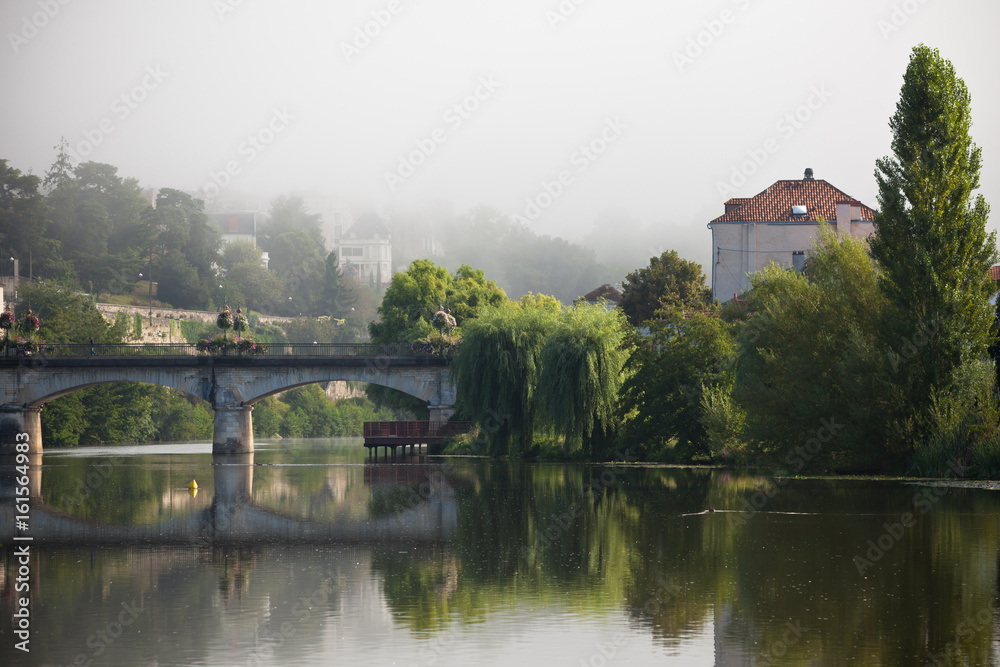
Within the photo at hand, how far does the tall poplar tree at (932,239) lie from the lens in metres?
38.7

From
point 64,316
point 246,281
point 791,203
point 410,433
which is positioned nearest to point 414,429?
point 410,433

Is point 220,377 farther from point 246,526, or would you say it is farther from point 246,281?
point 246,281

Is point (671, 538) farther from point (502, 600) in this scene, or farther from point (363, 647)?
point (363, 647)

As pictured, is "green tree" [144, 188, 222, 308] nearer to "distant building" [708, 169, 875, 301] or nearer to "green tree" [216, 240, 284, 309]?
"green tree" [216, 240, 284, 309]

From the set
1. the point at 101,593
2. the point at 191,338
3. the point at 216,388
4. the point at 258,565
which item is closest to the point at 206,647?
the point at 101,593

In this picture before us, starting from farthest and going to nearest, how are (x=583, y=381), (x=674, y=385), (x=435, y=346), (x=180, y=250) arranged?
(x=180, y=250)
(x=435, y=346)
(x=583, y=381)
(x=674, y=385)

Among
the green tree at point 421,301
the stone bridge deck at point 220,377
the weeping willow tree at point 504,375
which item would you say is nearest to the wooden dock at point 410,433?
the stone bridge deck at point 220,377

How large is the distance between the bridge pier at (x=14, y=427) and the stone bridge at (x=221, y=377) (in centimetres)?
6

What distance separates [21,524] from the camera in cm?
3047

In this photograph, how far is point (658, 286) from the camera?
8400 centimetres

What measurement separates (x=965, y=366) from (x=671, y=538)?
1756 centimetres

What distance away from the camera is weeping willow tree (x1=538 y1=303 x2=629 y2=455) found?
54719mm

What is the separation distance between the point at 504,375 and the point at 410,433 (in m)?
11.8

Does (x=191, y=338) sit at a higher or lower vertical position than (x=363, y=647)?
higher
